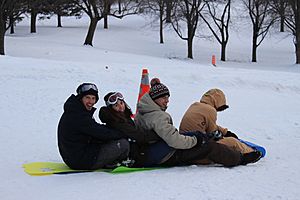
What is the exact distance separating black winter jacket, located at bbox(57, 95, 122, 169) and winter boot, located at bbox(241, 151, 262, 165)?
1.61 meters

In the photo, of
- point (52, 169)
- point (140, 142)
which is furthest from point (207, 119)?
point (52, 169)

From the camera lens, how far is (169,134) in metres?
5.61

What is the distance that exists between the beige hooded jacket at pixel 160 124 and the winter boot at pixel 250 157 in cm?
73

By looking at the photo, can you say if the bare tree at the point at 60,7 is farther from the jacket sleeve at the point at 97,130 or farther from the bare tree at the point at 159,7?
the jacket sleeve at the point at 97,130

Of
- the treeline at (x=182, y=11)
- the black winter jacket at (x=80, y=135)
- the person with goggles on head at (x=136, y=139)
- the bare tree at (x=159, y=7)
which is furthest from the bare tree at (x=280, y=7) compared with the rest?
the black winter jacket at (x=80, y=135)

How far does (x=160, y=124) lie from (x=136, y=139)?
0.36 meters

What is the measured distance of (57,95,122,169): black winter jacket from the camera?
5.46 m

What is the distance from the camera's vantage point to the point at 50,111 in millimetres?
9734

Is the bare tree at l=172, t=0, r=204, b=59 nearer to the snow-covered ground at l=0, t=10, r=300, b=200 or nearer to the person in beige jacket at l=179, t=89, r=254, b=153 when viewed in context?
the snow-covered ground at l=0, t=10, r=300, b=200

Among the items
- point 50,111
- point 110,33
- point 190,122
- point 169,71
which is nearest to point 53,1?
point 110,33

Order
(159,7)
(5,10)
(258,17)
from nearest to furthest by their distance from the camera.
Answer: (5,10) → (258,17) → (159,7)

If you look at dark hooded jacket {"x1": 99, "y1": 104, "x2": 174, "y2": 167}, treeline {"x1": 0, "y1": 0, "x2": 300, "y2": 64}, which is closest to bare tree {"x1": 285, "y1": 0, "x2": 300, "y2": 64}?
treeline {"x1": 0, "y1": 0, "x2": 300, "y2": 64}

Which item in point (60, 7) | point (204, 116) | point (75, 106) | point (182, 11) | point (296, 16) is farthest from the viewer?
point (60, 7)

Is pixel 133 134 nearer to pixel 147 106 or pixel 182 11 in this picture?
pixel 147 106
